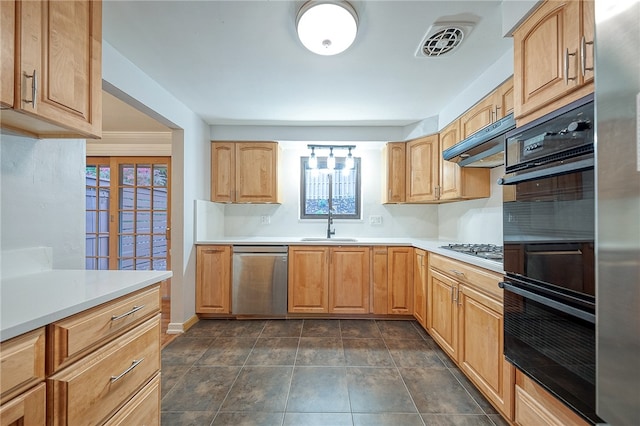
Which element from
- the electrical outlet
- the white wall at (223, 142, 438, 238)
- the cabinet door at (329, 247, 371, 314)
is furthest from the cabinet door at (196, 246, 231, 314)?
the electrical outlet

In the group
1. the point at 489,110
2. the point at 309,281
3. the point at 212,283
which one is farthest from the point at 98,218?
the point at 489,110

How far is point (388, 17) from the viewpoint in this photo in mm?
1479

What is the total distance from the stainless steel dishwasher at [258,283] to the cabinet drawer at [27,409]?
7.19ft

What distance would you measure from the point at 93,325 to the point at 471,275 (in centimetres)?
197

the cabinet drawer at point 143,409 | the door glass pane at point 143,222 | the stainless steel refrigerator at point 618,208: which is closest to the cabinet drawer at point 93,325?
the cabinet drawer at point 143,409

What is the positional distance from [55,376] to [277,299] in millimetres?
2241

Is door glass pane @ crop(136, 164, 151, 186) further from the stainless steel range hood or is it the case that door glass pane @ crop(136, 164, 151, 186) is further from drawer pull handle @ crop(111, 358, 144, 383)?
the stainless steel range hood

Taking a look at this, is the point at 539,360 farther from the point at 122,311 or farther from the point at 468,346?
the point at 122,311

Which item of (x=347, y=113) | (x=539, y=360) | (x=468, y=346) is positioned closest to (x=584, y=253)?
(x=539, y=360)

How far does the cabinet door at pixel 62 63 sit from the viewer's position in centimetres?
91

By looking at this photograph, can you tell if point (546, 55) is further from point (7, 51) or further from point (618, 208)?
point (7, 51)

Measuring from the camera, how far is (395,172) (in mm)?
3207

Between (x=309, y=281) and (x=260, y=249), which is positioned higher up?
(x=260, y=249)

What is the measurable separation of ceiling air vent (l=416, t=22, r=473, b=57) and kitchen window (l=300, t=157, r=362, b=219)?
1904 mm
